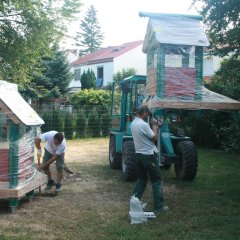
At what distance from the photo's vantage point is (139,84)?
→ 11.3 metres

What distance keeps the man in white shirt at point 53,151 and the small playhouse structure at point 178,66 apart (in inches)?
76.7

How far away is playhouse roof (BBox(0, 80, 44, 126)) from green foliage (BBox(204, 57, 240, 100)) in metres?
6.56

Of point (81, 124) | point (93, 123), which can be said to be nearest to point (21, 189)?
point (81, 124)

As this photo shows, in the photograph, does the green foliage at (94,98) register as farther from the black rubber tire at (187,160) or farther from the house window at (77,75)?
the black rubber tire at (187,160)

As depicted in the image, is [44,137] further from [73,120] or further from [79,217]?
[73,120]

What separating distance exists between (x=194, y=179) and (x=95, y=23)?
6812cm

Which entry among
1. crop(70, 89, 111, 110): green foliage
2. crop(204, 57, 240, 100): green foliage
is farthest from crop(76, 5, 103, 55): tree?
crop(204, 57, 240, 100): green foliage

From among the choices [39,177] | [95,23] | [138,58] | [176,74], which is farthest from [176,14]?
[95,23]

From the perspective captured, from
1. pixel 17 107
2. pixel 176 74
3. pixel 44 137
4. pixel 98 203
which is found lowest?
pixel 98 203

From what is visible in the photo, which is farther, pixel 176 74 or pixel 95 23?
pixel 95 23

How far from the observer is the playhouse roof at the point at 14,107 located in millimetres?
7402

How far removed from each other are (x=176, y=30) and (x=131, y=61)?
30885mm

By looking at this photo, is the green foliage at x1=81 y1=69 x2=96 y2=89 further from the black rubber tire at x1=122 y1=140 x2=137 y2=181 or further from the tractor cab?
the black rubber tire at x1=122 y1=140 x2=137 y2=181

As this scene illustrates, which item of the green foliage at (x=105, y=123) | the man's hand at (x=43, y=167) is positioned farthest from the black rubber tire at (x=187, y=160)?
the green foliage at (x=105, y=123)
